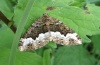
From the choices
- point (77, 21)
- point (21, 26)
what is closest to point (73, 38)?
point (77, 21)

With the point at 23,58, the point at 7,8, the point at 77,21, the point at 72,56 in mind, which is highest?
the point at 7,8

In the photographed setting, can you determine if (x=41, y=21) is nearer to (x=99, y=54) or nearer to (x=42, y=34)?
(x=42, y=34)

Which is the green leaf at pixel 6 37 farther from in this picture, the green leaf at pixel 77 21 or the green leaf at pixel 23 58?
the green leaf at pixel 77 21

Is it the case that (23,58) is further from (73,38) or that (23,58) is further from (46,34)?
(73,38)

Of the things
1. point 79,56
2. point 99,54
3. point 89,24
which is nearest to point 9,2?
point 89,24

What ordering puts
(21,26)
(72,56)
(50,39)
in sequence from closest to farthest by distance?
1. (21,26)
2. (50,39)
3. (72,56)

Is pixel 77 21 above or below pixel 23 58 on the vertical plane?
above
